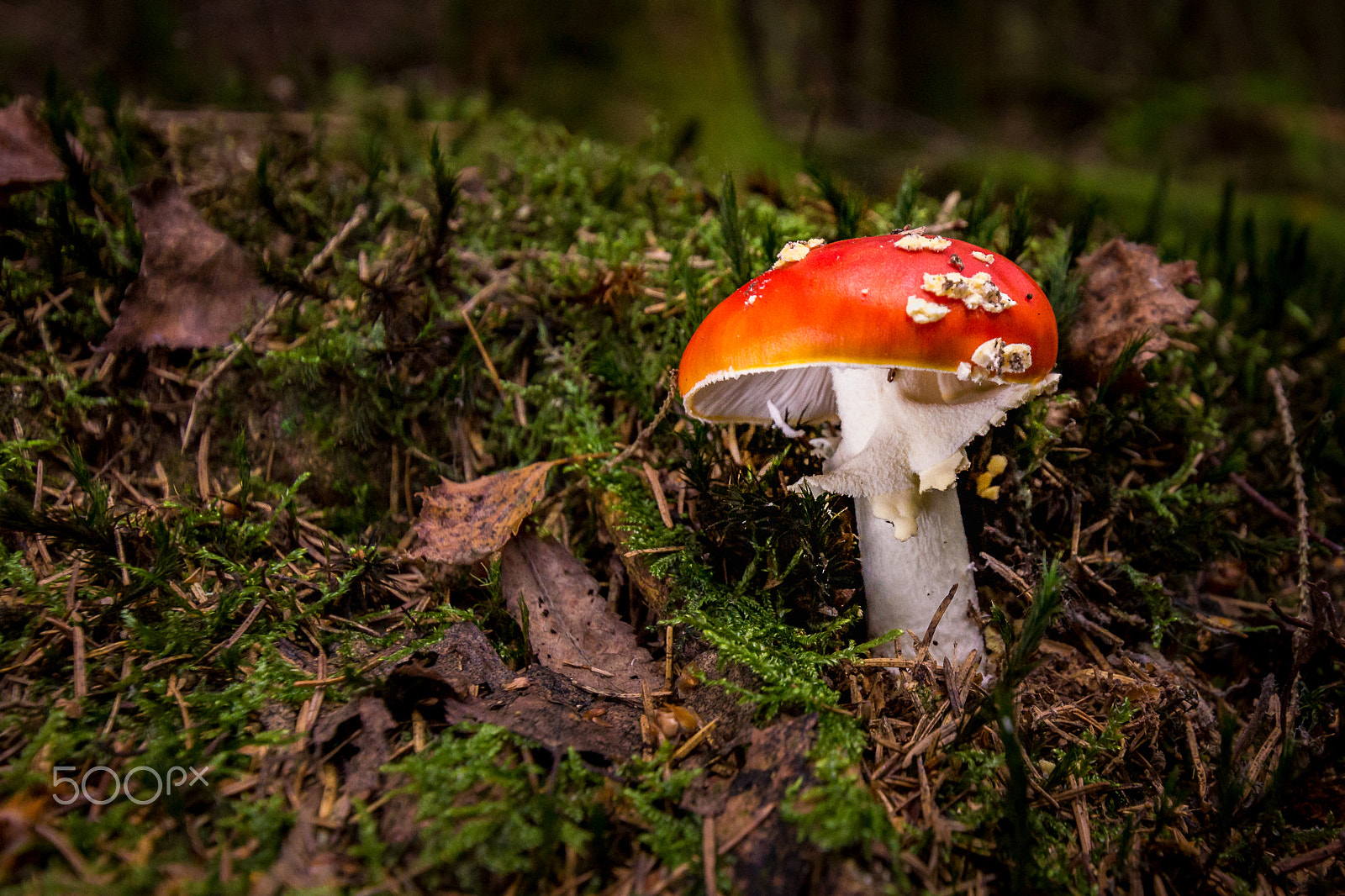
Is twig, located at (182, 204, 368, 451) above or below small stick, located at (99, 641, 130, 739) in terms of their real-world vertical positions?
above

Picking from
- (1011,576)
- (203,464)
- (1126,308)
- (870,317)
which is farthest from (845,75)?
(203,464)

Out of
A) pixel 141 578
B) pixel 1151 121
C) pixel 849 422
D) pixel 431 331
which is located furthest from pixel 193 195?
pixel 1151 121

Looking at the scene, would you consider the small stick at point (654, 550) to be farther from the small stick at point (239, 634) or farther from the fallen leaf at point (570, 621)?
the small stick at point (239, 634)

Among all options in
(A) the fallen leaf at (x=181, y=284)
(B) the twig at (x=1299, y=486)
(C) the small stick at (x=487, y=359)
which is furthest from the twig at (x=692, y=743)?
(A) the fallen leaf at (x=181, y=284)

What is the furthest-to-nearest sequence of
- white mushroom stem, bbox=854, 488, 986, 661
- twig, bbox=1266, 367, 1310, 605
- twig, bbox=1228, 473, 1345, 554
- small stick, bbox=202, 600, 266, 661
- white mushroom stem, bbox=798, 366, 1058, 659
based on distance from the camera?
1. twig, bbox=1228, 473, 1345, 554
2. twig, bbox=1266, 367, 1310, 605
3. white mushroom stem, bbox=854, 488, 986, 661
4. white mushroom stem, bbox=798, 366, 1058, 659
5. small stick, bbox=202, 600, 266, 661

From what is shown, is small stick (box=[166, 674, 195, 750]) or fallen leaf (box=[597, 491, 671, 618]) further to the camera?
fallen leaf (box=[597, 491, 671, 618])

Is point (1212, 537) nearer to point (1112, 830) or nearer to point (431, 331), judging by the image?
point (1112, 830)

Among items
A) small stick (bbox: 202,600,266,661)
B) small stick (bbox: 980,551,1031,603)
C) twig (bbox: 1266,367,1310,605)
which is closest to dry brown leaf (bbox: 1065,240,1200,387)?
twig (bbox: 1266,367,1310,605)

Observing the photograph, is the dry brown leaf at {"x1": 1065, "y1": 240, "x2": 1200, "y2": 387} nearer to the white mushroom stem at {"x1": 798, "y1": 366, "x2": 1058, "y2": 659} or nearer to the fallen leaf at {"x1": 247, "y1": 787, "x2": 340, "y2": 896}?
the white mushroom stem at {"x1": 798, "y1": 366, "x2": 1058, "y2": 659}
